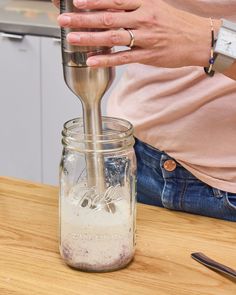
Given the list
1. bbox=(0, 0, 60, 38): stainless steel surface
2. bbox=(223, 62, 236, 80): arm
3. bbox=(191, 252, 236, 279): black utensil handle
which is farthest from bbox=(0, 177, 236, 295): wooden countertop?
bbox=(0, 0, 60, 38): stainless steel surface

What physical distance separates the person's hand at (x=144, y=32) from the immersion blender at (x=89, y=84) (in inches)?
0.5

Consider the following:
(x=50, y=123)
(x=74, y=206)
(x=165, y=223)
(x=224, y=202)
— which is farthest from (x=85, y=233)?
(x=50, y=123)

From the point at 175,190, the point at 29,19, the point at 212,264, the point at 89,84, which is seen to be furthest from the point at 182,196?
the point at 29,19

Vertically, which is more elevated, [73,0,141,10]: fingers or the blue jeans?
[73,0,141,10]: fingers

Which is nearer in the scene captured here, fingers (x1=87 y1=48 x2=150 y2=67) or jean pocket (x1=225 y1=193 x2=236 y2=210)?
fingers (x1=87 y1=48 x2=150 y2=67)

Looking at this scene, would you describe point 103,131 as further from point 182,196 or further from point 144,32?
point 182,196

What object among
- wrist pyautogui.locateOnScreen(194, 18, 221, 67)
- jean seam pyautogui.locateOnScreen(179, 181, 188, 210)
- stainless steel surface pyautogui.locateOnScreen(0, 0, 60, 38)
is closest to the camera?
wrist pyautogui.locateOnScreen(194, 18, 221, 67)

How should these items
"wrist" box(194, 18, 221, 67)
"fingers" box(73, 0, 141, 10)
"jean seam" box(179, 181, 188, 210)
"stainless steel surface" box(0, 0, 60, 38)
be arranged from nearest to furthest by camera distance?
"fingers" box(73, 0, 141, 10) < "wrist" box(194, 18, 221, 67) < "jean seam" box(179, 181, 188, 210) < "stainless steel surface" box(0, 0, 60, 38)

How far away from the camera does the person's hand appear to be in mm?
724

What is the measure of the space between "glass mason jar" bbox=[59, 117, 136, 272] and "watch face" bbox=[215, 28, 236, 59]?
152 millimetres

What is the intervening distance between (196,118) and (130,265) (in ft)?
1.03

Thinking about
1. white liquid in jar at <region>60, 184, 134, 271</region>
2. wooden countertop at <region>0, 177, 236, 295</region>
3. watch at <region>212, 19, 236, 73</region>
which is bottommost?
wooden countertop at <region>0, 177, 236, 295</region>

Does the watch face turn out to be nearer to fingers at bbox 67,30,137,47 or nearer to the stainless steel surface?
fingers at bbox 67,30,137,47

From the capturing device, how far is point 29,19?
2297mm
